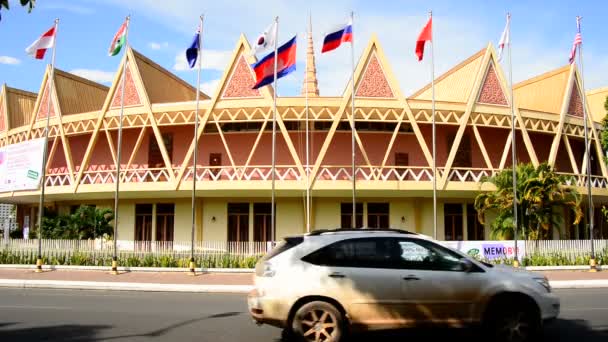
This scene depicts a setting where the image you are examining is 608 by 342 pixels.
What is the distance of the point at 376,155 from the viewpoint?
94.6 ft

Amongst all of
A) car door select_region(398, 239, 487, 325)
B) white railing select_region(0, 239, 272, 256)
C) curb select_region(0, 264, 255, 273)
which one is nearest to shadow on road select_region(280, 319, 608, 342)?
car door select_region(398, 239, 487, 325)

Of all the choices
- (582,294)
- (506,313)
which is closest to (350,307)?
(506,313)

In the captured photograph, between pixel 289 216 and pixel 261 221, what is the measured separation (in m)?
1.64

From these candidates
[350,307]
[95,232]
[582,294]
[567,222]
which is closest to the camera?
[350,307]

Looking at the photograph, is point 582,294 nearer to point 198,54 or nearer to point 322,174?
point 322,174

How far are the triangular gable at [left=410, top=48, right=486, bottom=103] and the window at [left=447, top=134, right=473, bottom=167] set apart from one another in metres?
2.17

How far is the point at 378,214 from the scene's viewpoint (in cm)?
2892

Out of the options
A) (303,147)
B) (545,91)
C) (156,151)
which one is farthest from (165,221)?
(545,91)

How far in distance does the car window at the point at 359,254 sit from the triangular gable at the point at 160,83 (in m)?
23.1

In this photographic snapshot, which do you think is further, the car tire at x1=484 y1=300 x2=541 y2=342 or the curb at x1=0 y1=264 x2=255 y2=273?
the curb at x1=0 y1=264 x2=255 y2=273

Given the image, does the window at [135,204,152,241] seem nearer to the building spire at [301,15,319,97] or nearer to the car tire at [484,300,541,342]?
the building spire at [301,15,319,97]

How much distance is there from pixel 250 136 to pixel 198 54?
753cm

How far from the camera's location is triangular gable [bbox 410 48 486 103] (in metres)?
29.6

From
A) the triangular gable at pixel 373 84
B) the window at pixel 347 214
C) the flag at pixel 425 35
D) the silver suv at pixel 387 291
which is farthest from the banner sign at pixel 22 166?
the silver suv at pixel 387 291
